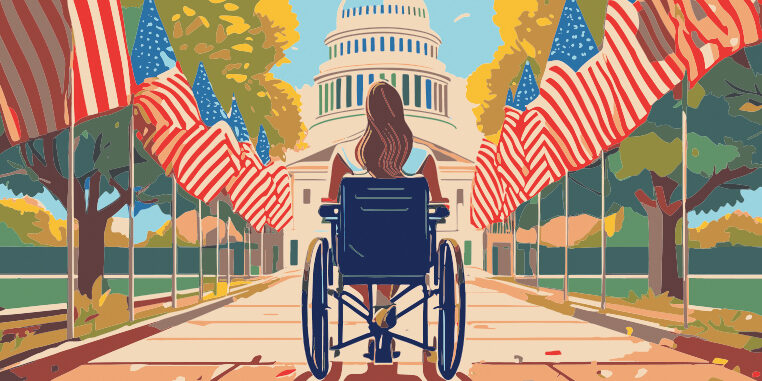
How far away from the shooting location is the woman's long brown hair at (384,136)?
7441mm

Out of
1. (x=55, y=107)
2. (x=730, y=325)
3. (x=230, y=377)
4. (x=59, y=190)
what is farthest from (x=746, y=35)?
(x=59, y=190)

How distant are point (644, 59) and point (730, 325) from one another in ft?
12.2

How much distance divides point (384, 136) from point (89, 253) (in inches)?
651

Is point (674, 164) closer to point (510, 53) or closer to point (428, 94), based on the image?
point (510, 53)

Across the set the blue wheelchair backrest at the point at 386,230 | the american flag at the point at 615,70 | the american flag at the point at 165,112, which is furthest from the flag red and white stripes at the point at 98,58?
the american flag at the point at 615,70

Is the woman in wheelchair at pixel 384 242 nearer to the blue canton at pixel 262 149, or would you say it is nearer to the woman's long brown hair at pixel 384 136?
the woman's long brown hair at pixel 384 136

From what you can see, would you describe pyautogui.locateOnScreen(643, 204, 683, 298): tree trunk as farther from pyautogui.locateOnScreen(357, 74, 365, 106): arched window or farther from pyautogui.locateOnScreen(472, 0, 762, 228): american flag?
pyautogui.locateOnScreen(357, 74, 365, 106): arched window

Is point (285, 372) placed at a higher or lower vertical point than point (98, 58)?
lower

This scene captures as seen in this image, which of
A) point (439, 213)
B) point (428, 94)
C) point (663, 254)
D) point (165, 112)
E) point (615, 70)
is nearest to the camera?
point (439, 213)

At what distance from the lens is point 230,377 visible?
7.82 meters

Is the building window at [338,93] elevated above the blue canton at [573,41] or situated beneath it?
elevated above

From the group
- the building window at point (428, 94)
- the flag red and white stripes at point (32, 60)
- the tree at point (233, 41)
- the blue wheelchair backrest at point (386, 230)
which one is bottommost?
the blue wheelchair backrest at point (386, 230)

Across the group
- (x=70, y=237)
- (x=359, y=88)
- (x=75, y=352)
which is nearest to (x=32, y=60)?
(x=70, y=237)

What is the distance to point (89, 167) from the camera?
2012 cm
